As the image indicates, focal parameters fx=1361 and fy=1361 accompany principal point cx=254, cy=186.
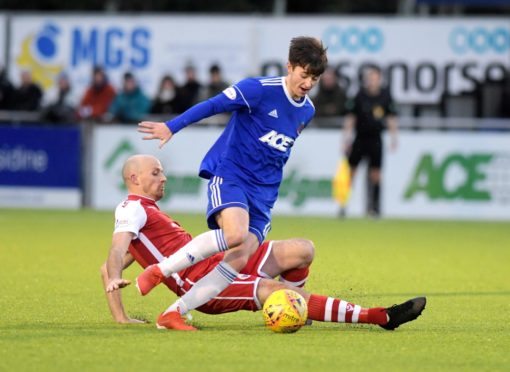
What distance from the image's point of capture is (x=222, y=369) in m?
6.71

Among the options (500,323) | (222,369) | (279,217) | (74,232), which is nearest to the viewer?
(222,369)

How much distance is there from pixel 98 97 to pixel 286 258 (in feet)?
49.5

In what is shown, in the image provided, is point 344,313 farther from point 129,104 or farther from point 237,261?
point 129,104

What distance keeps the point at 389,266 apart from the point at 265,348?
6435 millimetres

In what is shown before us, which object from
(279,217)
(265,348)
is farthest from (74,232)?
(265,348)

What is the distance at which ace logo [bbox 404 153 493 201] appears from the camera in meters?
21.6

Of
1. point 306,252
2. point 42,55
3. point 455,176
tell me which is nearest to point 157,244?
point 306,252

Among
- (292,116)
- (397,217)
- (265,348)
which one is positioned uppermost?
(292,116)

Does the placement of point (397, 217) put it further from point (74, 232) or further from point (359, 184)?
point (74, 232)

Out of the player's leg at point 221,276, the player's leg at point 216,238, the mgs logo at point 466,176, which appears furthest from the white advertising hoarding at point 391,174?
the player's leg at point 221,276

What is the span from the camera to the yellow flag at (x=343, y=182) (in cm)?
2133

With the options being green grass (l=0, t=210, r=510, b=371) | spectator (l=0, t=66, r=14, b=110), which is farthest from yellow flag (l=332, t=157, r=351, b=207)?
spectator (l=0, t=66, r=14, b=110)

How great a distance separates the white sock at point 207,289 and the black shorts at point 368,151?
42.3ft

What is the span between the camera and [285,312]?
8086 mm
